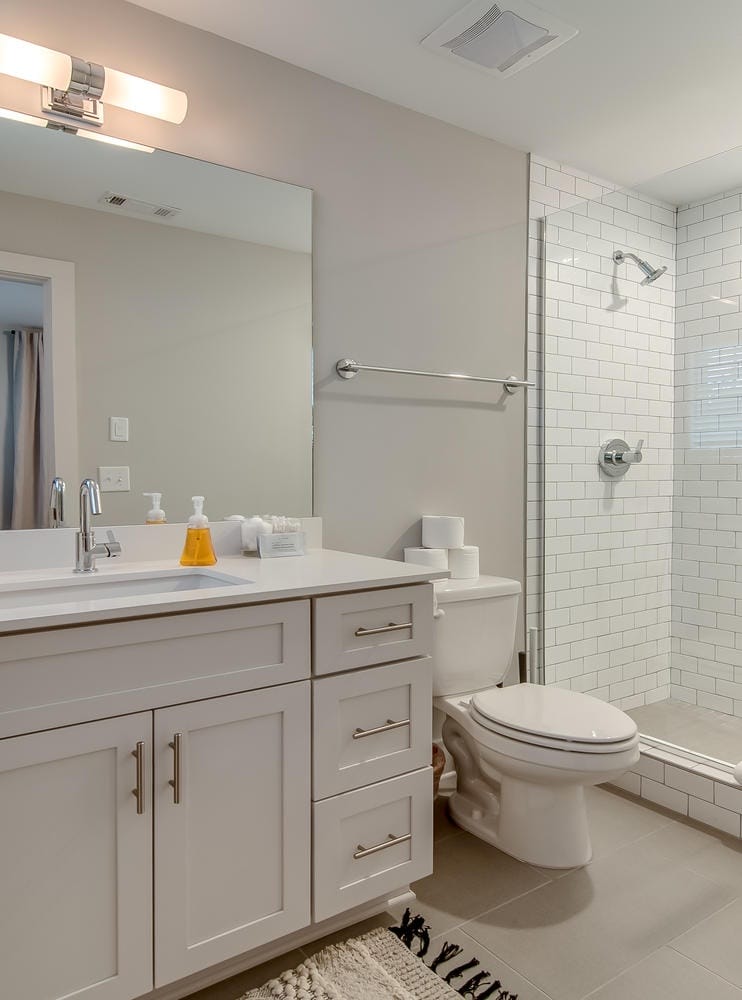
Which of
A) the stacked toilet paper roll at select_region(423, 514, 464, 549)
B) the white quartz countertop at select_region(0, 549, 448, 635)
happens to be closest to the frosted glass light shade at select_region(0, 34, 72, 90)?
the white quartz countertop at select_region(0, 549, 448, 635)

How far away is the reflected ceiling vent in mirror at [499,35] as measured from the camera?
184 cm

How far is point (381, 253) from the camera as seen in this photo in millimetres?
2314

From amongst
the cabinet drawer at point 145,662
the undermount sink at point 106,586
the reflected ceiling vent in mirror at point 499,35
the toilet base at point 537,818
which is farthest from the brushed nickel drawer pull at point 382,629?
the reflected ceiling vent in mirror at point 499,35

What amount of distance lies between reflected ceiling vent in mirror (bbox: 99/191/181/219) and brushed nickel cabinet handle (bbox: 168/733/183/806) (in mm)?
1326

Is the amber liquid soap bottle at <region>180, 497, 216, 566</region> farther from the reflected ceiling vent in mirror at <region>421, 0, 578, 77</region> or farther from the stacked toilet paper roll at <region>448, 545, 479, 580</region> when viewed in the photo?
the reflected ceiling vent in mirror at <region>421, 0, 578, 77</region>

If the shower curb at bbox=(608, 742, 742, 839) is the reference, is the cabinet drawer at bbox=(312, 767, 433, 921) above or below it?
above

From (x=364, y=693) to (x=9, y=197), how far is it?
143 cm

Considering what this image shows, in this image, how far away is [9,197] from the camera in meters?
1.67

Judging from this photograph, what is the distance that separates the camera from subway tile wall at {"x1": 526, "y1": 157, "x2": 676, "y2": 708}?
109 inches

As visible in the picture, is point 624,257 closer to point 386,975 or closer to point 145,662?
point 145,662

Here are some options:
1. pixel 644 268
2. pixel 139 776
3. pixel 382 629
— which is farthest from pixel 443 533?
pixel 644 268

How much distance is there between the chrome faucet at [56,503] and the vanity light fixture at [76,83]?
0.90m

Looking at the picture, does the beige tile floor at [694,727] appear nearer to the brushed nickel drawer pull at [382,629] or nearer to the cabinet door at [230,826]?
the brushed nickel drawer pull at [382,629]

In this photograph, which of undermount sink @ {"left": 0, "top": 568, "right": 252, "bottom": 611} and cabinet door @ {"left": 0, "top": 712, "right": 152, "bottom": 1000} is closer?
cabinet door @ {"left": 0, "top": 712, "right": 152, "bottom": 1000}
